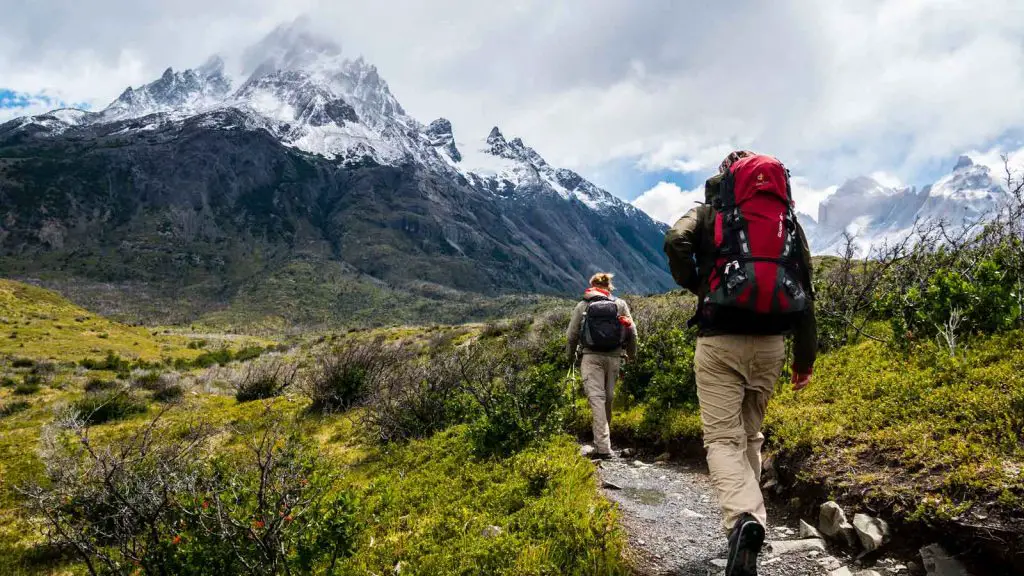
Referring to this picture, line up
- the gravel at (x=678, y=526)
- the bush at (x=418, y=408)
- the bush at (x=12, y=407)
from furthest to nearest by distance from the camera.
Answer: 1. the bush at (x=12, y=407)
2. the bush at (x=418, y=408)
3. the gravel at (x=678, y=526)


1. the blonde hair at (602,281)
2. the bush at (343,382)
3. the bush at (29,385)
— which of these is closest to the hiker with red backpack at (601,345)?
the blonde hair at (602,281)

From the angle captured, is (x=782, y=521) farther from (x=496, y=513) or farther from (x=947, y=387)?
(x=496, y=513)

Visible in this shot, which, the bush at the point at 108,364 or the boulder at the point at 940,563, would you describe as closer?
the boulder at the point at 940,563

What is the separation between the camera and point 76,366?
2189cm

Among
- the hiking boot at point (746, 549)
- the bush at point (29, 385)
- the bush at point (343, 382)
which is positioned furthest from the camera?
the bush at point (29, 385)

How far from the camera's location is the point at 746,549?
297cm

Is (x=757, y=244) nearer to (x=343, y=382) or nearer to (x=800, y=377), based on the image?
(x=800, y=377)

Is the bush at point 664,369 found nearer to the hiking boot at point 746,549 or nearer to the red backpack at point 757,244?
the red backpack at point 757,244

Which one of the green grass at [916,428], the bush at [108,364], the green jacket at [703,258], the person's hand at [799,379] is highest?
the green jacket at [703,258]

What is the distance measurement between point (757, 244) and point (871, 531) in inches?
88.8

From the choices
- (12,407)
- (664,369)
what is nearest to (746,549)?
(664,369)

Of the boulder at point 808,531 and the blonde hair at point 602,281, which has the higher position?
the blonde hair at point 602,281

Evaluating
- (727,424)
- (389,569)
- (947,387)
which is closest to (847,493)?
(727,424)

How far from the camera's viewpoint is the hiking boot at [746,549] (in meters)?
2.95
